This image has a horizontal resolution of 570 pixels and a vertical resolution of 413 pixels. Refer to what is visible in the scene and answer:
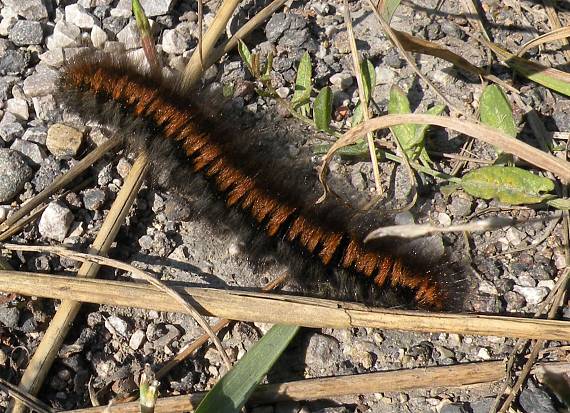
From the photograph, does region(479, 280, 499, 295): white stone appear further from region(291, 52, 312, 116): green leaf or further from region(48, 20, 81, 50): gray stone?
region(48, 20, 81, 50): gray stone

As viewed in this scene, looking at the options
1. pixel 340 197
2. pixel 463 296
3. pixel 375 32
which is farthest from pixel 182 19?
pixel 463 296

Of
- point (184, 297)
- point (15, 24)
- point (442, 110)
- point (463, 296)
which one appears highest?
point (15, 24)

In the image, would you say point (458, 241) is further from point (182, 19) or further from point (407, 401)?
point (182, 19)

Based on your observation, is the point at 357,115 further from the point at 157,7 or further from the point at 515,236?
the point at 157,7

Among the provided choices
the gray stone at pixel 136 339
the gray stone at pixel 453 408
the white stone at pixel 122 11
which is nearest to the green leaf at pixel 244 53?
the white stone at pixel 122 11

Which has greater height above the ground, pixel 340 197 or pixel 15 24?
pixel 15 24

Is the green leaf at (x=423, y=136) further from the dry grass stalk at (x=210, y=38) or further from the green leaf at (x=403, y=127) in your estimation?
the dry grass stalk at (x=210, y=38)
